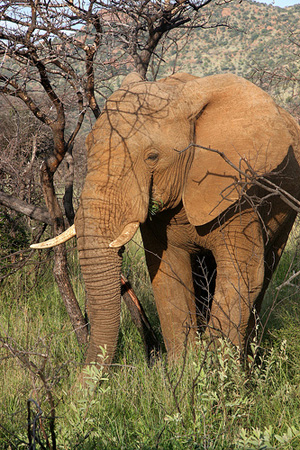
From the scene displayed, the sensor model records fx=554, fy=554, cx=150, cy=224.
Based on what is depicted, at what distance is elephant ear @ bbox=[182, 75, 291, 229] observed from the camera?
12.7ft

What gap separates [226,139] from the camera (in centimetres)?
389

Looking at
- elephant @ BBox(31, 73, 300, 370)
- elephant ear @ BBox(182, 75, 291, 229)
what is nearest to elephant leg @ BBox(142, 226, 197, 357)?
elephant @ BBox(31, 73, 300, 370)

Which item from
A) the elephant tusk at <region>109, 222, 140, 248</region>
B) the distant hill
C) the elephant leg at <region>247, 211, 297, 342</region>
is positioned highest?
the distant hill

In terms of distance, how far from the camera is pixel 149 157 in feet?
12.1

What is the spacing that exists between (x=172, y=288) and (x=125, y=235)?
47.0 inches

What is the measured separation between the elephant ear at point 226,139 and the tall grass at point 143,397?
86 centimetres

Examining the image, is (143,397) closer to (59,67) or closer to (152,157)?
(152,157)

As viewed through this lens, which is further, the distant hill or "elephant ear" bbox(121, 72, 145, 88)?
the distant hill

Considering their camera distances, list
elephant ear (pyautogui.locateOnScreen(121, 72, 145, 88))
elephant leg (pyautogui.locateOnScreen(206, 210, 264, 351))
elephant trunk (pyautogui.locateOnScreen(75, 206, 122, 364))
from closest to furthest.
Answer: elephant trunk (pyautogui.locateOnScreen(75, 206, 122, 364)), elephant leg (pyautogui.locateOnScreen(206, 210, 264, 351)), elephant ear (pyautogui.locateOnScreen(121, 72, 145, 88))

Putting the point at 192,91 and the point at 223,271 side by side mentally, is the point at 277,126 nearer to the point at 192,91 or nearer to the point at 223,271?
the point at 192,91

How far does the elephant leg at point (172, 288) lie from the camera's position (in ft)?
14.8

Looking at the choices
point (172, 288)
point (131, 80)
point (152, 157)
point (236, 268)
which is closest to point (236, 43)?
point (131, 80)

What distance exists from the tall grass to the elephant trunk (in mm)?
215

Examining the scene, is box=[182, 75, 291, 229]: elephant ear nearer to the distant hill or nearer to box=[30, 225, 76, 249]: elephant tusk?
box=[30, 225, 76, 249]: elephant tusk
